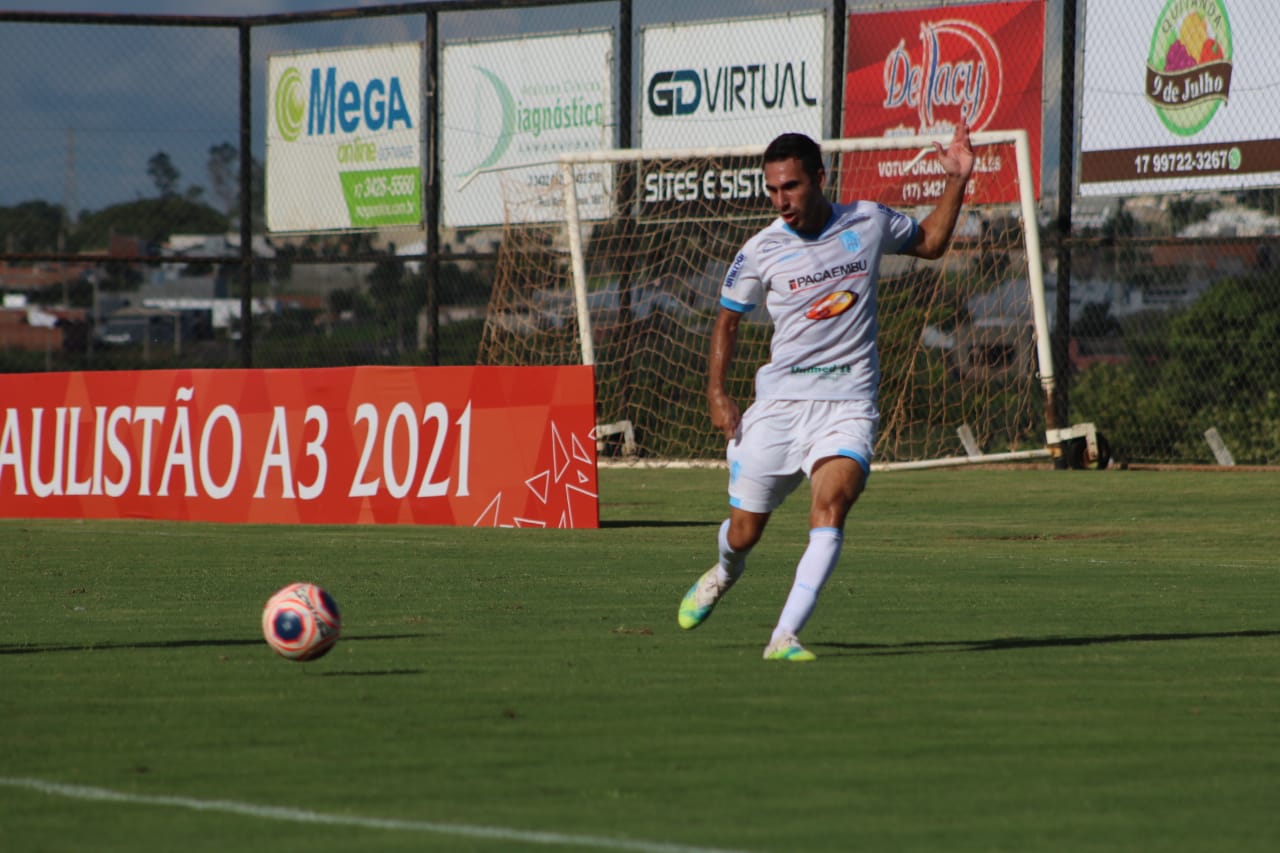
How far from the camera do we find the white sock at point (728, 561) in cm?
797

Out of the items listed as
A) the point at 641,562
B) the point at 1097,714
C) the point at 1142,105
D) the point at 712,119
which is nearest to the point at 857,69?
→ the point at 712,119

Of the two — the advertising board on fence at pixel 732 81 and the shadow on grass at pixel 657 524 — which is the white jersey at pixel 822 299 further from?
the advertising board on fence at pixel 732 81

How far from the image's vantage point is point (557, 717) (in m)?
6.06

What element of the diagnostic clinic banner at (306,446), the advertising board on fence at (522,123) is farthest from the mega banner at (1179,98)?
the diagnostic clinic banner at (306,446)

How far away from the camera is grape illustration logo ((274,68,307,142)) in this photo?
2619 centimetres

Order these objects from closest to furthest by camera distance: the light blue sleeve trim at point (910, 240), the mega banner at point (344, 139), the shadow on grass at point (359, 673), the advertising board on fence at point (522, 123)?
the shadow on grass at point (359, 673), the light blue sleeve trim at point (910, 240), the advertising board on fence at point (522, 123), the mega banner at point (344, 139)

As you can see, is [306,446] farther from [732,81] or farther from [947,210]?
[732,81]

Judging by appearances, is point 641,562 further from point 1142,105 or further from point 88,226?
point 88,226

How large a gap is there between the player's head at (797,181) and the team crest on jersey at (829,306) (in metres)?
0.28

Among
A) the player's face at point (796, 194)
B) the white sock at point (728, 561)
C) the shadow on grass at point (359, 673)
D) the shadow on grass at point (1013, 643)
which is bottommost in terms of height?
the shadow on grass at point (1013, 643)

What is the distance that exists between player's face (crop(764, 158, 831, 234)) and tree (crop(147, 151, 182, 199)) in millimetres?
24694

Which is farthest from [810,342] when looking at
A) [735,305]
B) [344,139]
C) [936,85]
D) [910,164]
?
[344,139]

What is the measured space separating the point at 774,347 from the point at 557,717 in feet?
7.64

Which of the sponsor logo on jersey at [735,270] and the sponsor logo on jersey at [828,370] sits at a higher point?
the sponsor logo on jersey at [735,270]
